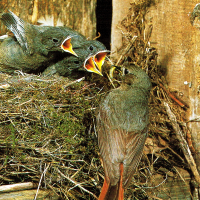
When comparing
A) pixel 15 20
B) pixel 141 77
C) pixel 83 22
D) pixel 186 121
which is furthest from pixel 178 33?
pixel 15 20

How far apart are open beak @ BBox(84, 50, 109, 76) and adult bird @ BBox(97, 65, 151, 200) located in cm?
52

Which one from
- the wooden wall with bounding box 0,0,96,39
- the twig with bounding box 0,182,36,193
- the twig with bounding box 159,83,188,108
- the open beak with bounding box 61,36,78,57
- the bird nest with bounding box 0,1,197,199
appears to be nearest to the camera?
the twig with bounding box 0,182,36,193

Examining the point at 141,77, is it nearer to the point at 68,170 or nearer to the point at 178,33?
the point at 178,33

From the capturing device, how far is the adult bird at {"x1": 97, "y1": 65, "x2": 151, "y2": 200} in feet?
11.2

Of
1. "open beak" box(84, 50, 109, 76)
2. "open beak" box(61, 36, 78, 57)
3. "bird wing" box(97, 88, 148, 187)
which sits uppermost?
"open beak" box(61, 36, 78, 57)

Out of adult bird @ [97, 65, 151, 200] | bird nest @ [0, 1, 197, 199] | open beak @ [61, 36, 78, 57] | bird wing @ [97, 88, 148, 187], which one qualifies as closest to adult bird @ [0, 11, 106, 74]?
open beak @ [61, 36, 78, 57]

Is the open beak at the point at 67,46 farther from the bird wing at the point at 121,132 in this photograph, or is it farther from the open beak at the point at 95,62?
the bird wing at the point at 121,132

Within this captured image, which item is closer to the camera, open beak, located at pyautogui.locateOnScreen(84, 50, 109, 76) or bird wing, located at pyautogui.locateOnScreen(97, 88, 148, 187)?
bird wing, located at pyautogui.locateOnScreen(97, 88, 148, 187)

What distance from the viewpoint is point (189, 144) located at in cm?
419

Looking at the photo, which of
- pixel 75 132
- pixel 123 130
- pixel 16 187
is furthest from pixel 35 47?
pixel 16 187

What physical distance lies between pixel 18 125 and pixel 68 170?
641 mm

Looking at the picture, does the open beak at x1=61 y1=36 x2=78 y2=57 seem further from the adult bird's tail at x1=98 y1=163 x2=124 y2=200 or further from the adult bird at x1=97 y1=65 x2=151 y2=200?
the adult bird's tail at x1=98 y1=163 x2=124 y2=200

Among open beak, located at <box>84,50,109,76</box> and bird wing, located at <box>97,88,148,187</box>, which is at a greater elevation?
open beak, located at <box>84,50,109,76</box>

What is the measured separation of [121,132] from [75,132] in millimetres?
461
